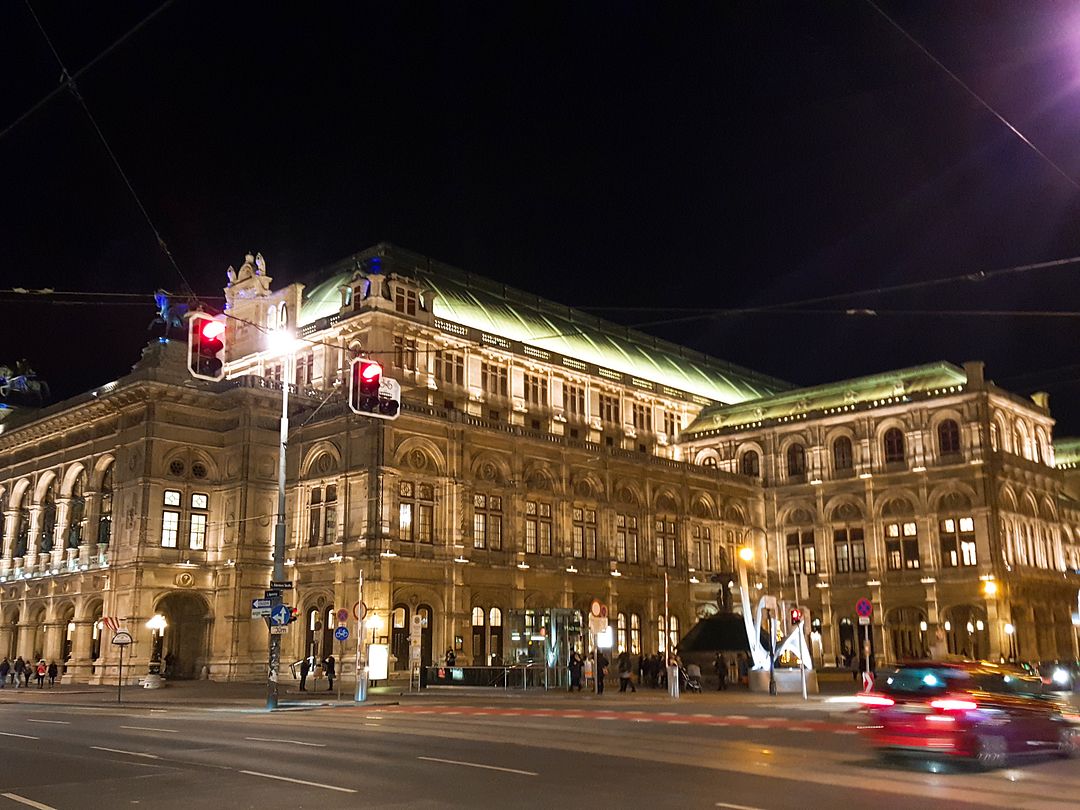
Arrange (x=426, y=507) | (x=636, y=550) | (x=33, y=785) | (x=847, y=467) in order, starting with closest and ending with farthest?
(x=33, y=785), (x=426, y=507), (x=636, y=550), (x=847, y=467)

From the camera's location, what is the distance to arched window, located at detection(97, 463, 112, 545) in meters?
55.7

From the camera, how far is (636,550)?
65375mm

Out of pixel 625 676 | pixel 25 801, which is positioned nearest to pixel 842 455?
pixel 625 676

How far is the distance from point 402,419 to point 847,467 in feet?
117

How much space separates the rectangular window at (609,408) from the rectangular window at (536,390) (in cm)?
576

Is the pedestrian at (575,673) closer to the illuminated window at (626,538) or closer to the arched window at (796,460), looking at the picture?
the illuminated window at (626,538)

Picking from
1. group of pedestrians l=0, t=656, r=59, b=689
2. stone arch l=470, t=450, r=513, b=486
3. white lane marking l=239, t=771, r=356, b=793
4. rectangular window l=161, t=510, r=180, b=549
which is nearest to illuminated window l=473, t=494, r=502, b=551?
stone arch l=470, t=450, r=513, b=486

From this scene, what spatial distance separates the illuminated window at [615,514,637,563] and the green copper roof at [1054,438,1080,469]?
2030 inches

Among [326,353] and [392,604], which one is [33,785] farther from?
[326,353]

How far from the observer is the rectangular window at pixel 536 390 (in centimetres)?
6838

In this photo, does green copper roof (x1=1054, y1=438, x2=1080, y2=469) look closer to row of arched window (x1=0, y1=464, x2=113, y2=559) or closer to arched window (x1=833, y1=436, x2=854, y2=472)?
arched window (x1=833, y1=436, x2=854, y2=472)

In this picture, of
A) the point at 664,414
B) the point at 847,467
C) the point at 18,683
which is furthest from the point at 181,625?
the point at 847,467

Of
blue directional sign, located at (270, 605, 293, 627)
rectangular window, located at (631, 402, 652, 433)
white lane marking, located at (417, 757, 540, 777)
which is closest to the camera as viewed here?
white lane marking, located at (417, 757, 540, 777)

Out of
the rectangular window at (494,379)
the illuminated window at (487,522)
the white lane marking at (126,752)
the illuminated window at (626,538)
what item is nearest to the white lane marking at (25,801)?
the white lane marking at (126,752)
